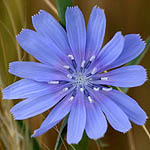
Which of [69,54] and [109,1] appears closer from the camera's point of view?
[69,54]

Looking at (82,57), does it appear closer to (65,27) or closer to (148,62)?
(65,27)

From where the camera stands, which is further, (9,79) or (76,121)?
(9,79)

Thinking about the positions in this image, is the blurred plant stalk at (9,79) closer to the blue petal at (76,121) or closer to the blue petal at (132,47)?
the blue petal at (76,121)

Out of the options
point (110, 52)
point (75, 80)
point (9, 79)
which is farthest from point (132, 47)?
point (9, 79)

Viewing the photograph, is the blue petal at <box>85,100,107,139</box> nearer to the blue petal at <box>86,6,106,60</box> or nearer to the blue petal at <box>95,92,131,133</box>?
the blue petal at <box>95,92,131,133</box>

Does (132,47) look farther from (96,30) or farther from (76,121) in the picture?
(76,121)

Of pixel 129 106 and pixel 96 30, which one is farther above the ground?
pixel 96 30

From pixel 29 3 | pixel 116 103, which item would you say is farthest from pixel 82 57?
pixel 29 3
